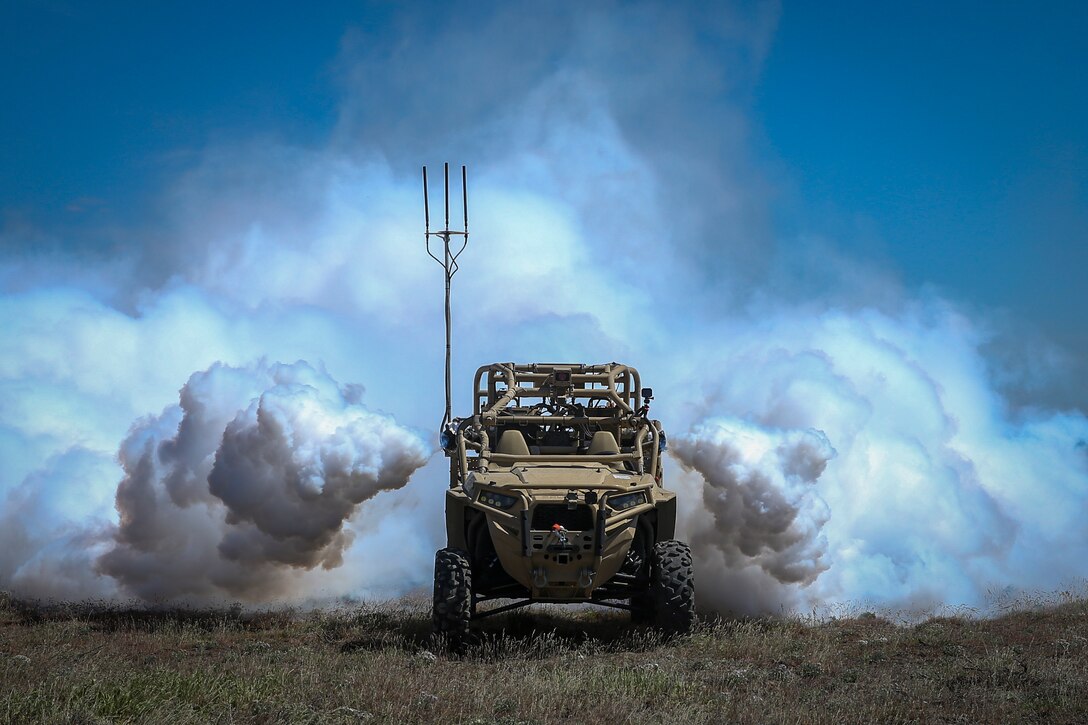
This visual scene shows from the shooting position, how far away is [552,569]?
1513 centimetres

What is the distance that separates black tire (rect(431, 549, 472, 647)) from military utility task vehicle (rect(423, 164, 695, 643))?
0.04 feet

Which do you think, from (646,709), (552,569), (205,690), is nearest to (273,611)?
(552,569)

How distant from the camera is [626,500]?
15547 millimetres

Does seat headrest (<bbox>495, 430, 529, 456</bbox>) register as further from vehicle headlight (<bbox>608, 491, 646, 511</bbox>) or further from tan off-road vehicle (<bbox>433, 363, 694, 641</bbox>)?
vehicle headlight (<bbox>608, 491, 646, 511</bbox>)

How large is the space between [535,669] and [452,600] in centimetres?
223

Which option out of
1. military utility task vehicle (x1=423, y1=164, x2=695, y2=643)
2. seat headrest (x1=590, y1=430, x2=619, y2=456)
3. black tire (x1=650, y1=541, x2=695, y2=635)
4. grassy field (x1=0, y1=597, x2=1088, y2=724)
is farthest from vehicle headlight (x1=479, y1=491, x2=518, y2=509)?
seat headrest (x1=590, y1=430, x2=619, y2=456)

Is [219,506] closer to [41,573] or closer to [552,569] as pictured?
[41,573]

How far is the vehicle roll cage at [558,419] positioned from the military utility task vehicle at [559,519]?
22 mm

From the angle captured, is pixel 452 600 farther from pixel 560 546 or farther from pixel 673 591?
pixel 673 591

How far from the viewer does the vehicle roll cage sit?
17.1 meters

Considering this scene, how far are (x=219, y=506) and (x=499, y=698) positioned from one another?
1133 cm

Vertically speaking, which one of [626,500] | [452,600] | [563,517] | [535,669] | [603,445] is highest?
[603,445]

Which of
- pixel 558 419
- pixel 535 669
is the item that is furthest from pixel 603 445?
pixel 535 669

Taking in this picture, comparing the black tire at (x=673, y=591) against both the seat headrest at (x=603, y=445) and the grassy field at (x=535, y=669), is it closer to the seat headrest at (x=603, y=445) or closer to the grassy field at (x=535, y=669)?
the grassy field at (x=535, y=669)
